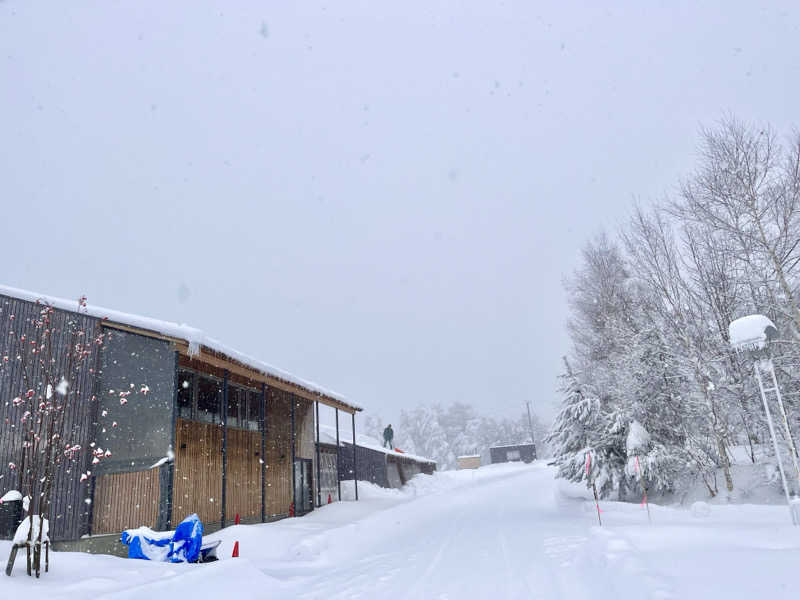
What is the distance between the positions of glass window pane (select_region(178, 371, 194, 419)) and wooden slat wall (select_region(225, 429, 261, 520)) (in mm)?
2253

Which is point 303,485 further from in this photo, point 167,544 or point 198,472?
point 167,544

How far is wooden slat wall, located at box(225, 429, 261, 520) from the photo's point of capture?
16.9 meters

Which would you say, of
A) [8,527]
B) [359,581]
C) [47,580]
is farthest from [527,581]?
[8,527]

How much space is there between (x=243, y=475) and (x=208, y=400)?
3.15 m

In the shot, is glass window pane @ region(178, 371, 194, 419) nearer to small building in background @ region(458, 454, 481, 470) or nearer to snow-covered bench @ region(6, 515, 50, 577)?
snow-covered bench @ region(6, 515, 50, 577)

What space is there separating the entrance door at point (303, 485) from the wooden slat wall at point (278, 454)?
89 centimetres

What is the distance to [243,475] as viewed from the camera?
1772cm

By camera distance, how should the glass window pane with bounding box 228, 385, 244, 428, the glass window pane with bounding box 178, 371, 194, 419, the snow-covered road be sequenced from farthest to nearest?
the glass window pane with bounding box 228, 385, 244, 428 → the glass window pane with bounding box 178, 371, 194, 419 → the snow-covered road

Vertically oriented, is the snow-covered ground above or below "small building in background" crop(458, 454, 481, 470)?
above

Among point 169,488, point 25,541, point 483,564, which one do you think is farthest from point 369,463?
point 25,541

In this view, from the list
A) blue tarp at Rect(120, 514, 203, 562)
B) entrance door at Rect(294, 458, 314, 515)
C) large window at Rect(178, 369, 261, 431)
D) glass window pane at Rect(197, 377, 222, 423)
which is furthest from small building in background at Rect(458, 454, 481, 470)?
blue tarp at Rect(120, 514, 203, 562)

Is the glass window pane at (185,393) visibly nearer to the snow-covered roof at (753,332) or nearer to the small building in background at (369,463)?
the small building in background at (369,463)

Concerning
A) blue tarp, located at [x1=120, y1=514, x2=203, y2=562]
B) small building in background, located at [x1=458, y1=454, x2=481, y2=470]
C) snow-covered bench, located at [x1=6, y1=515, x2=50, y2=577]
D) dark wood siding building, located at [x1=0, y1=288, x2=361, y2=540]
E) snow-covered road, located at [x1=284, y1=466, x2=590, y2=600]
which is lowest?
small building in background, located at [x1=458, y1=454, x2=481, y2=470]

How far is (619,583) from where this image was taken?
238 inches
